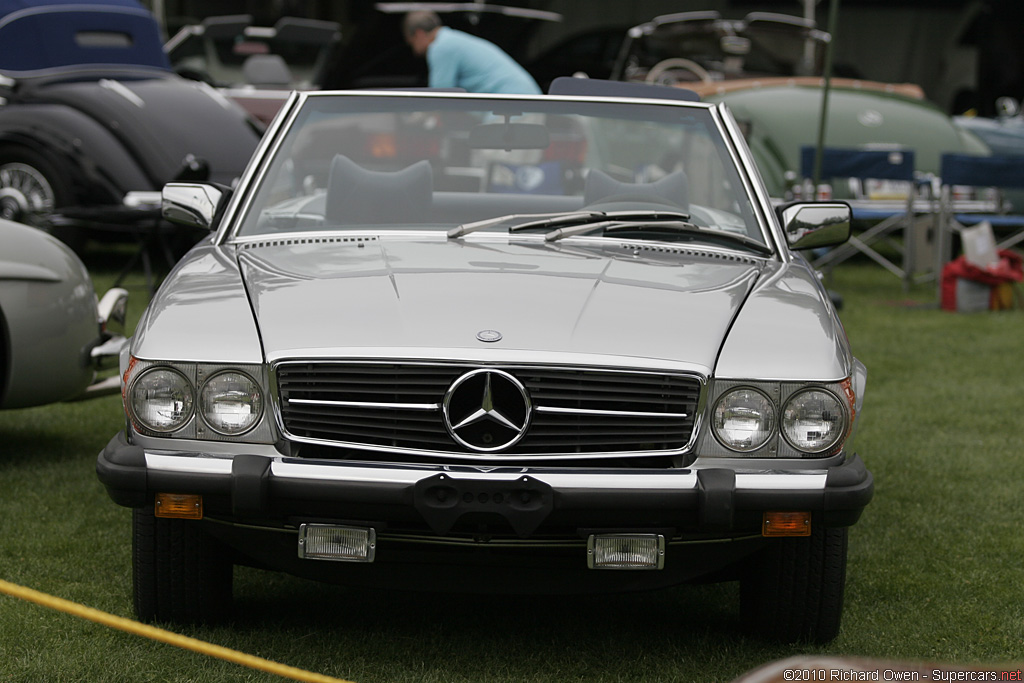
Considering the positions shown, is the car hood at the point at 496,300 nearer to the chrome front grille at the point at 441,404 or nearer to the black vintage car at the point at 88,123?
the chrome front grille at the point at 441,404

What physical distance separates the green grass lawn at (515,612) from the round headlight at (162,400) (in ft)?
2.02

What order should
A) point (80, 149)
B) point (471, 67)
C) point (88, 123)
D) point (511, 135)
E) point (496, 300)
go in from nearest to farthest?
point (496, 300)
point (511, 135)
point (471, 67)
point (80, 149)
point (88, 123)

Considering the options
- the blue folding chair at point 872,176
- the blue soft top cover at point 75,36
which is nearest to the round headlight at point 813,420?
the blue folding chair at point 872,176

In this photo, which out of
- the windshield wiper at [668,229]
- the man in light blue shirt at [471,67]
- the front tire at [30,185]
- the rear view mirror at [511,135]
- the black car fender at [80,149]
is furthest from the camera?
the front tire at [30,185]

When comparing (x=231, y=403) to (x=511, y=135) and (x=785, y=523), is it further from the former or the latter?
(x=511, y=135)

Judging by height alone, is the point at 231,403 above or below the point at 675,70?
above

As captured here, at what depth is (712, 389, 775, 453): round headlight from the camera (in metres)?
3.04

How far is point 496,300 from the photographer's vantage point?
10.6ft

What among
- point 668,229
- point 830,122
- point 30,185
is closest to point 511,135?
point 668,229

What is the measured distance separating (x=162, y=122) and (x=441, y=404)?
23.2 ft

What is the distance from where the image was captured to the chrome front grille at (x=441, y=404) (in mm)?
3004

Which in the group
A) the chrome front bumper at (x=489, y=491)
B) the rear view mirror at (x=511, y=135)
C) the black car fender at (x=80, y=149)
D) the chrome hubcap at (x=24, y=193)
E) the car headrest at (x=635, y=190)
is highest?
the rear view mirror at (x=511, y=135)

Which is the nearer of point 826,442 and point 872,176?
point 826,442

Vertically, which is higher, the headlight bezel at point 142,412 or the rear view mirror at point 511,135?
the rear view mirror at point 511,135
